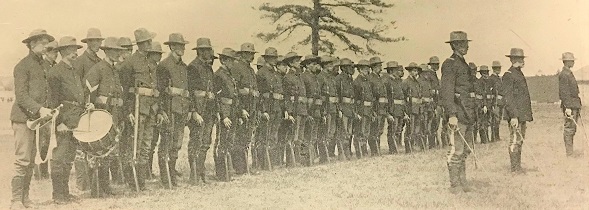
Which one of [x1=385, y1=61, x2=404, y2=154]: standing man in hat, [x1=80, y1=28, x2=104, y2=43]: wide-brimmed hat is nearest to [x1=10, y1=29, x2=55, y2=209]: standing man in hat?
[x1=80, y1=28, x2=104, y2=43]: wide-brimmed hat

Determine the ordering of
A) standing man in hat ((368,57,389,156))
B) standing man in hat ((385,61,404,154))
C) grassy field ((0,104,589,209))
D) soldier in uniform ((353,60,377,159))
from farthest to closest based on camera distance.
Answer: standing man in hat ((385,61,404,154))
standing man in hat ((368,57,389,156))
soldier in uniform ((353,60,377,159))
grassy field ((0,104,589,209))

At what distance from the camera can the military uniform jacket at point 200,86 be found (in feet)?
16.2

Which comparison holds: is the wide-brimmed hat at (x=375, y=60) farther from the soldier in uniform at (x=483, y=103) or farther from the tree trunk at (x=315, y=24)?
the soldier in uniform at (x=483, y=103)

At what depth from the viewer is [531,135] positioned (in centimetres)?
539

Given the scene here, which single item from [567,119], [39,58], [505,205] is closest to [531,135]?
[567,119]

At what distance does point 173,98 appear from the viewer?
482cm

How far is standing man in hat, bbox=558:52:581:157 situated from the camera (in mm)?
5332

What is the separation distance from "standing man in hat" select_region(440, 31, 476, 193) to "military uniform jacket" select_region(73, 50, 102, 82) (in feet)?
9.09

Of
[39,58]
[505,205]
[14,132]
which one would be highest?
[39,58]

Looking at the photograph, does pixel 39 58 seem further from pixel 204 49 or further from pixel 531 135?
pixel 531 135

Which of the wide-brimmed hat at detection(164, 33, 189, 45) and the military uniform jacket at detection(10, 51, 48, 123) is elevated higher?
the wide-brimmed hat at detection(164, 33, 189, 45)

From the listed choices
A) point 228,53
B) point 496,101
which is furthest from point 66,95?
point 496,101

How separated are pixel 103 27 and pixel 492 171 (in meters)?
3.49

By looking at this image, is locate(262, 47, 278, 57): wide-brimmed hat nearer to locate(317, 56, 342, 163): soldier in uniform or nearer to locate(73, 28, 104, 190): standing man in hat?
locate(317, 56, 342, 163): soldier in uniform
